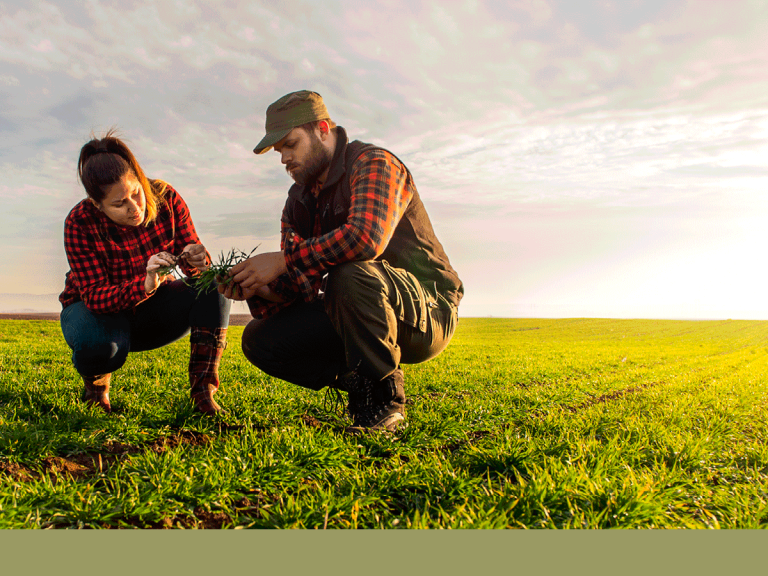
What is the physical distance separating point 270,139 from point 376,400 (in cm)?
222

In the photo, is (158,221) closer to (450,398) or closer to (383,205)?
(383,205)

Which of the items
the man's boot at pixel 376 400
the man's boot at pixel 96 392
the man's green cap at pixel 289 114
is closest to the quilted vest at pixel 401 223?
the man's green cap at pixel 289 114

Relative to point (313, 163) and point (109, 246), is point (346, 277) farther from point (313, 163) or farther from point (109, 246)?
Answer: point (109, 246)

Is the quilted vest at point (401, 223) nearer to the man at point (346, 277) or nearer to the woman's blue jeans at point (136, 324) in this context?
the man at point (346, 277)

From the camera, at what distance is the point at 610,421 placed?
4.81 metres

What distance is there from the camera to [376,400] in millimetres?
3873

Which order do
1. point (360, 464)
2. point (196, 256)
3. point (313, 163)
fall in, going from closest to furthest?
1. point (360, 464)
2. point (313, 163)
3. point (196, 256)

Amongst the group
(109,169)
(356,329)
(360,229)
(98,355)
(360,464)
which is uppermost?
(109,169)

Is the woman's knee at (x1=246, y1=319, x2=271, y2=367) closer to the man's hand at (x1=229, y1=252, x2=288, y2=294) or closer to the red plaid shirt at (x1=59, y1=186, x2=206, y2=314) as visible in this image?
the man's hand at (x1=229, y1=252, x2=288, y2=294)

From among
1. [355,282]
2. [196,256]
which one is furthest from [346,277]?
[196,256]

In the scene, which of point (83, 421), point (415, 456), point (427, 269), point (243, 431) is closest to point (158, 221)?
point (83, 421)

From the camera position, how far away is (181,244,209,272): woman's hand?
4348mm

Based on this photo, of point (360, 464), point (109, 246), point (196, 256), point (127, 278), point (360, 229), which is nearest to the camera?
point (360, 464)

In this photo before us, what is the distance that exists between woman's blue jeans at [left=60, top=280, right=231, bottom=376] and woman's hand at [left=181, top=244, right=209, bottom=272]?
26cm
